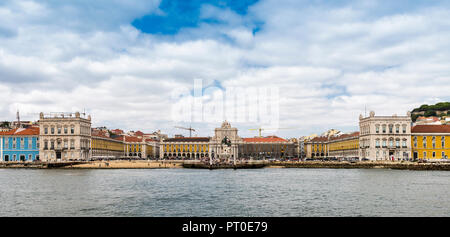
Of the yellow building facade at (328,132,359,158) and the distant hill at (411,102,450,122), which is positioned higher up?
the distant hill at (411,102,450,122)

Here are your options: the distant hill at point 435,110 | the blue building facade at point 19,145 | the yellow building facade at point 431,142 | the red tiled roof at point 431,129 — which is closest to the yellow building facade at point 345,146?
the red tiled roof at point 431,129

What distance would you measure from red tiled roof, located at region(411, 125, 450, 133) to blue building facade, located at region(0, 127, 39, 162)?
287 ft

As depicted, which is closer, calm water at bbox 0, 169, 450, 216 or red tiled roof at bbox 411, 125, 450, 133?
calm water at bbox 0, 169, 450, 216

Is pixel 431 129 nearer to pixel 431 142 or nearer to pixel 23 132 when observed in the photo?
pixel 431 142

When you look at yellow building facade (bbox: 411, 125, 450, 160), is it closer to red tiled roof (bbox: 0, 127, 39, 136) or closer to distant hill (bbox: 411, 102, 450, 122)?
distant hill (bbox: 411, 102, 450, 122)

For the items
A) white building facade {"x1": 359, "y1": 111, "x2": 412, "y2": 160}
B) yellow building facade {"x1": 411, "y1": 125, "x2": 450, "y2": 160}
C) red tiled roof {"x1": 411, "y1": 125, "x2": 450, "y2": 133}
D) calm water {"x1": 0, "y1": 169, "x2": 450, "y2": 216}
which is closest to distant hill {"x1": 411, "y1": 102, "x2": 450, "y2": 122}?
red tiled roof {"x1": 411, "y1": 125, "x2": 450, "y2": 133}

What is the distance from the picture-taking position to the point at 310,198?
3459cm

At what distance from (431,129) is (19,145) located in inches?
3678

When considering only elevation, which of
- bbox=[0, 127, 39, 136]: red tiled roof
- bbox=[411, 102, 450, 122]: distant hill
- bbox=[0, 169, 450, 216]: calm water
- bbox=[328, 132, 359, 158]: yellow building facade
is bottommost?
bbox=[0, 169, 450, 216]: calm water

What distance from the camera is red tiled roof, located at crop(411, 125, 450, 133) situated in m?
105
